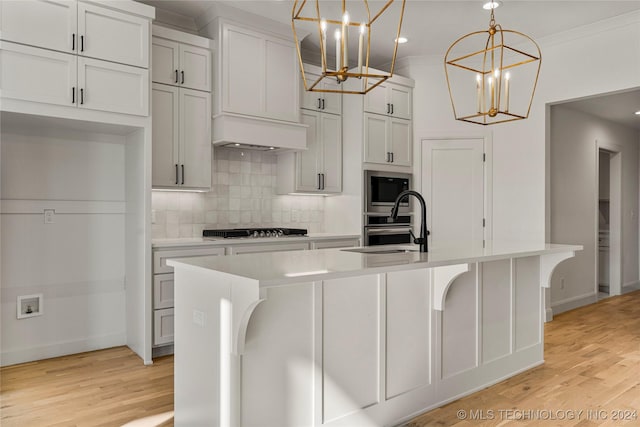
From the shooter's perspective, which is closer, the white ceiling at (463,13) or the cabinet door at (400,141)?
the white ceiling at (463,13)

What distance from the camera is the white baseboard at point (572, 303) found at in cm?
530

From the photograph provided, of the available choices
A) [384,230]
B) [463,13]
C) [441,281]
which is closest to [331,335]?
[441,281]

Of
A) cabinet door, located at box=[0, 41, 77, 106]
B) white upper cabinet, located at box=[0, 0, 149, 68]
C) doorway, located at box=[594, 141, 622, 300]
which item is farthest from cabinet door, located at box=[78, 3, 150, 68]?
doorway, located at box=[594, 141, 622, 300]

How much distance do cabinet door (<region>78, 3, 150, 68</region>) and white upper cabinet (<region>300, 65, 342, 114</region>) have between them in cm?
161

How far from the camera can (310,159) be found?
188 inches

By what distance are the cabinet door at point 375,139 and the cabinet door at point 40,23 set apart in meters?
2.80

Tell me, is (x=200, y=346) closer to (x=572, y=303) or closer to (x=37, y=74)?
(x=37, y=74)

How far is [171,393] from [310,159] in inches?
105

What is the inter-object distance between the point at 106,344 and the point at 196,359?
2.17 m

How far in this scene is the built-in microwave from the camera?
4.95 metres

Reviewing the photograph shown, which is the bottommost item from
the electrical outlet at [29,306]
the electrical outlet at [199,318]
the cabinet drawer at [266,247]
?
the electrical outlet at [29,306]

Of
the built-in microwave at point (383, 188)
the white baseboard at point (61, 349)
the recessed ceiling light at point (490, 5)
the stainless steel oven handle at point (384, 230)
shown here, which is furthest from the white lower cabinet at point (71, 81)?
the recessed ceiling light at point (490, 5)

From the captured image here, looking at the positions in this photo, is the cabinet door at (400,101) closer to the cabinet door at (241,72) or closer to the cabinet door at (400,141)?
the cabinet door at (400,141)

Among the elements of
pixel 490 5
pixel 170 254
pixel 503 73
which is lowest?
pixel 170 254
